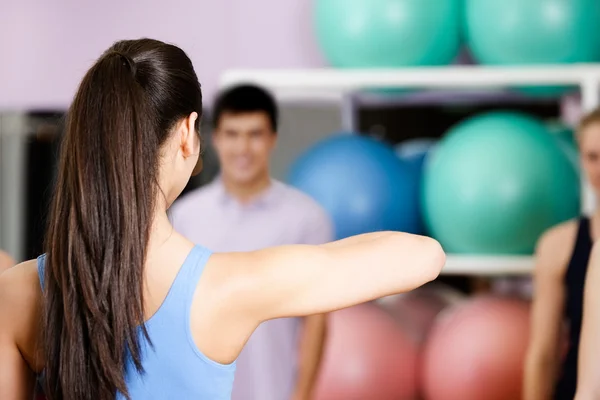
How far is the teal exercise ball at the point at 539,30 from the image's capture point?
229cm

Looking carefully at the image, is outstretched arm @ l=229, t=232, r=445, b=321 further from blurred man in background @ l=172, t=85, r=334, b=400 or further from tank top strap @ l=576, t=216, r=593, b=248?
blurred man in background @ l=172, t=85, r=334, b=400

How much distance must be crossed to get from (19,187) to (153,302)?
225cm

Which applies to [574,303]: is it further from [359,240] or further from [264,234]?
[359,240]

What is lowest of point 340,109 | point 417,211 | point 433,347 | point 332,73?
point 433,347

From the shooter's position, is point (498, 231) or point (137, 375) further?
point (498, 231)

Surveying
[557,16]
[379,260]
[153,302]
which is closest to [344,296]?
[379,260]

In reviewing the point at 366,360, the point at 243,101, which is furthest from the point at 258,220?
the point at 366,360

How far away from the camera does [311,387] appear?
6.95 ft

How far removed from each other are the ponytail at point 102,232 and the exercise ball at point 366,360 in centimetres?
145

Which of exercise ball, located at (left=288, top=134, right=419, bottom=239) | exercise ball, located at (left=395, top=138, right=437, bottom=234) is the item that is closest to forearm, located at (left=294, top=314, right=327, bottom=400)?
exercise ball, located at (left=288, top=134, right=419, bottom=239)

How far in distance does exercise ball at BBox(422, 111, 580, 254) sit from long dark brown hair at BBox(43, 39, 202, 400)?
1.44 m

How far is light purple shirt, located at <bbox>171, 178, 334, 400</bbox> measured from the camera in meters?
2.15

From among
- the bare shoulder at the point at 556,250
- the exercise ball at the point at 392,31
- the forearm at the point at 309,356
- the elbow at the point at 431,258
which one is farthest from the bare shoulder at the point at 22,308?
the exercise ball at the point at 392,31

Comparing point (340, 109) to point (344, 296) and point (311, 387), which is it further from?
point (344, 296)
